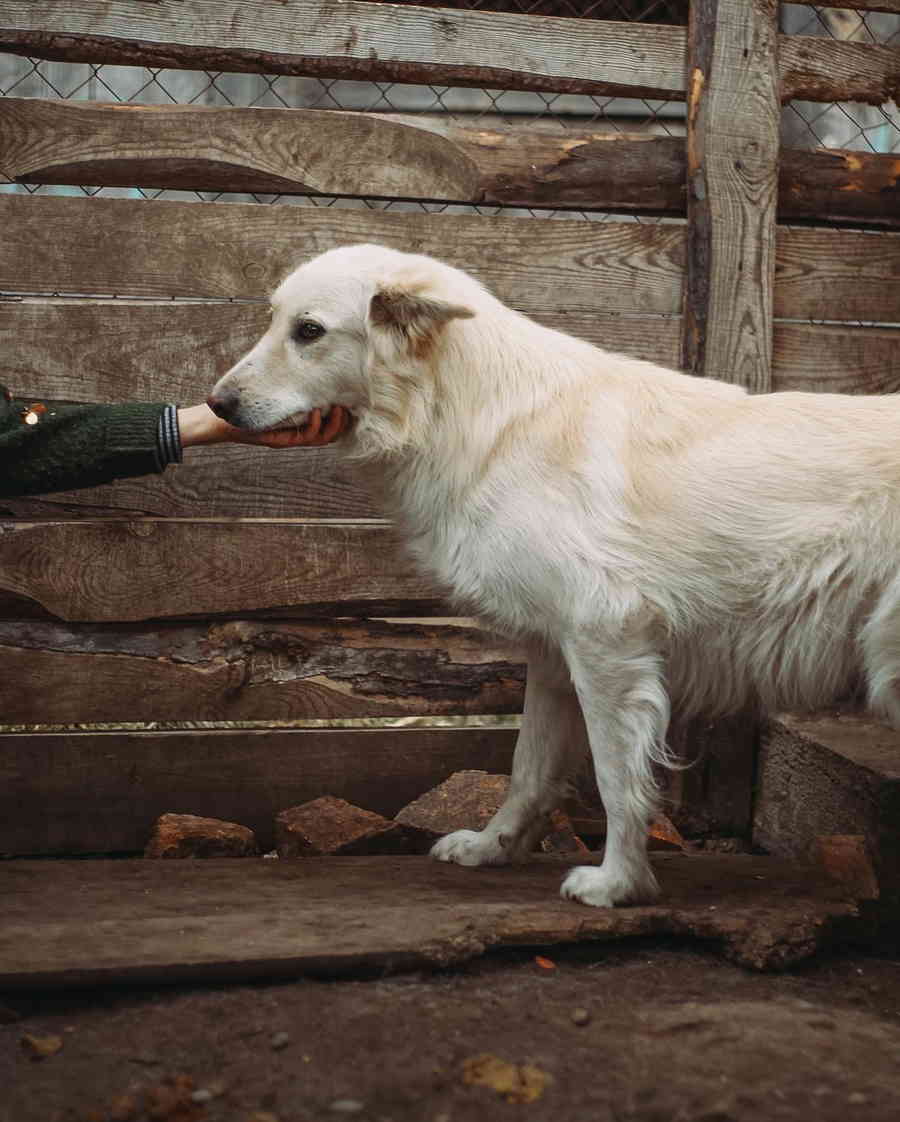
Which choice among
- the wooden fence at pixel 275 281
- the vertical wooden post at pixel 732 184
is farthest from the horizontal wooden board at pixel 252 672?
the vertical wooden post at pixel 732 184

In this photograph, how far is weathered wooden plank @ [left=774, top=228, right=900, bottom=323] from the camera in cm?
433

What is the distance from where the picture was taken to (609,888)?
322cm

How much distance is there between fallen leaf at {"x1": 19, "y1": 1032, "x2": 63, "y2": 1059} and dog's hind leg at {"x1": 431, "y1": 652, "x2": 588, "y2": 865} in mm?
1487

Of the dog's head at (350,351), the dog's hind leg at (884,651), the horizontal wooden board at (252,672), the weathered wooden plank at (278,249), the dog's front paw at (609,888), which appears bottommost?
the dog's front paw at (609,888)

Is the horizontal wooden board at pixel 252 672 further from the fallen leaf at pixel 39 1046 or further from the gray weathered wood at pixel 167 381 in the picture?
the fallen leaf at pixel 39 1046

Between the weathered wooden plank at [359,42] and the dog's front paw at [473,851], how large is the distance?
2.60 metres

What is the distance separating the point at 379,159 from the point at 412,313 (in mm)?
1115

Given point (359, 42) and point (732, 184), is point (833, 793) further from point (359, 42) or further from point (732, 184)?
point (359, 42)

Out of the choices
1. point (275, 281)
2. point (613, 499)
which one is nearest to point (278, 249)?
point (275, 281)

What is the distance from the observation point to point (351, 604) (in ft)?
14.0

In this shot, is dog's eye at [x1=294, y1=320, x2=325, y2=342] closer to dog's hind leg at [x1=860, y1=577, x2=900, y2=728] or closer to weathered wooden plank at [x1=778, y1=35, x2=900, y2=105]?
dog's hind leg at [x1=860, y1=577, x2=900, y2=728]

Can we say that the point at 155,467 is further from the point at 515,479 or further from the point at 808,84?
the point at 808,84

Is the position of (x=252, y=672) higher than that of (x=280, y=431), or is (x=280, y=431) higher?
(x=280, y=431)

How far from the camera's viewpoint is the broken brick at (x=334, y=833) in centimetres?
394
